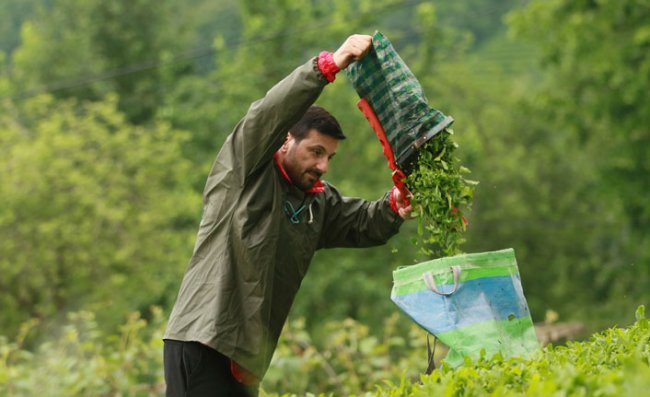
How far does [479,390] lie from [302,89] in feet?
5.16

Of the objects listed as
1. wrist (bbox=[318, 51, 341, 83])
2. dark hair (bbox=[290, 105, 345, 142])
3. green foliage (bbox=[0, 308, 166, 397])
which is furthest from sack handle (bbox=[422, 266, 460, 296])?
green foliage (bbox=[0, 308, 166, 397])

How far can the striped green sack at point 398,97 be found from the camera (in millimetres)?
4535

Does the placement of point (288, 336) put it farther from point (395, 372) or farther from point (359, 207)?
point (359, 207)

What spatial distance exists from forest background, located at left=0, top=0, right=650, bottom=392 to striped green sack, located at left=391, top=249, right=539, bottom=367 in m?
8.84

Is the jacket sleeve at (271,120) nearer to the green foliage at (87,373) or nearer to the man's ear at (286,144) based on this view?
the man's ear at (286,144)

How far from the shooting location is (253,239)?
4367mm

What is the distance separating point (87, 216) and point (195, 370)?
18.5m

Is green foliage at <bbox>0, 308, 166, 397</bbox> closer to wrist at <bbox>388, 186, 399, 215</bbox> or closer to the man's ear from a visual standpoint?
wrist at <bbox>388, 186, 399, 215</bbox>

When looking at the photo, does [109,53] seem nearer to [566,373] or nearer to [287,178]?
[287,178]

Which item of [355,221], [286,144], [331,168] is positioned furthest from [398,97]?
[331,168]

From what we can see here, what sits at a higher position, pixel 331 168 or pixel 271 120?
pixel 271 120

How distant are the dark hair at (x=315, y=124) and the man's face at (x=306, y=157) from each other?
17mm

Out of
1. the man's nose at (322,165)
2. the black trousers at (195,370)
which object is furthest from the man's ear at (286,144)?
the black trousers at (195,370)

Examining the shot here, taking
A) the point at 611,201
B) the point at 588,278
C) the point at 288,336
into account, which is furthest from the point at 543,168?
the point at 288,336
